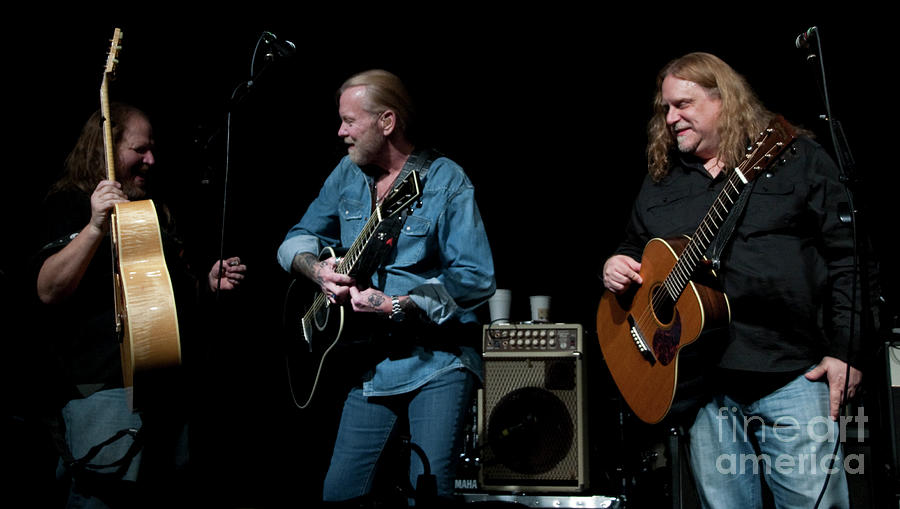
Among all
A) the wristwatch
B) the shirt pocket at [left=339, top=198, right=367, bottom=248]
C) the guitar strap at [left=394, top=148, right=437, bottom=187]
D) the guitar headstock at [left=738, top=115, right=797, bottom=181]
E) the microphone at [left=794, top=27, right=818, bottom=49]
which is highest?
the microphone at [left=794, top=27, right=818, bottom=49]

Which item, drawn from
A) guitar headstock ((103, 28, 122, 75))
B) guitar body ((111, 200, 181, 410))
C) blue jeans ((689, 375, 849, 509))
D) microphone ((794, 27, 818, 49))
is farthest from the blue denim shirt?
microphone ((794, 27, 818, 49))

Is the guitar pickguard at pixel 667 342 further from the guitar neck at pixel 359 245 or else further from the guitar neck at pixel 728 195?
the guitar neck at pixel 359 245

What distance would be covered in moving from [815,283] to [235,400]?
11.1ft

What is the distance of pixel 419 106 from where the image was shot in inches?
148

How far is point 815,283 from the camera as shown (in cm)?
236

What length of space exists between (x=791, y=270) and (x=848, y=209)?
262 millimetres

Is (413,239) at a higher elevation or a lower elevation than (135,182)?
lower

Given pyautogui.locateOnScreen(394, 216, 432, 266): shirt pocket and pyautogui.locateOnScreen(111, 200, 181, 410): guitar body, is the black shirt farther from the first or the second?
pyautogui.locateOnScreen(111, 200, 181, 410): guitar body

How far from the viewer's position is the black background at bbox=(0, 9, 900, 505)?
13.3 feet

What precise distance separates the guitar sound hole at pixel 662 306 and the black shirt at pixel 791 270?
0.21m

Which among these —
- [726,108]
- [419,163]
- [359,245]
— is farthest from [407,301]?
[726,108]

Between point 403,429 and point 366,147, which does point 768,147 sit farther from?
point 403,429

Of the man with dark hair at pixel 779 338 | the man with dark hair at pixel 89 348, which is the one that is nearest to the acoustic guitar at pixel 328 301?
the man with dark hair at pixel 89 348

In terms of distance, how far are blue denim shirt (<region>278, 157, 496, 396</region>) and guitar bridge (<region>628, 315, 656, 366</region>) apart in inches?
23.2
